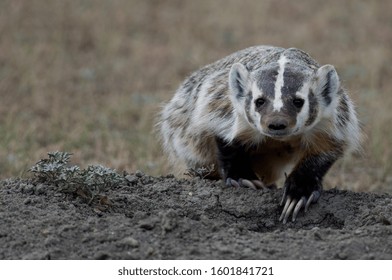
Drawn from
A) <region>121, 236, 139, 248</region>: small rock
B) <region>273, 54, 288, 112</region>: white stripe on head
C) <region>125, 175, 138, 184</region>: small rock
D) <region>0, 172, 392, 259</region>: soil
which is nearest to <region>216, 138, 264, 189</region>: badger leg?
<region>0, 172, 392, 259</region>: soil

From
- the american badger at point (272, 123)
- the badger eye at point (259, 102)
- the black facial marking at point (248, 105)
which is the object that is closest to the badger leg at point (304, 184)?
the american badger at point (272, 123)

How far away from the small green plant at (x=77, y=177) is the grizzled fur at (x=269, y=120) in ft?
2.75

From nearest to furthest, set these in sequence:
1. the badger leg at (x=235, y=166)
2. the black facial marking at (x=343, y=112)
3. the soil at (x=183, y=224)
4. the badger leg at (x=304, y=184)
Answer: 1. the soil at (x=183, y=224)
2. the badger leg at (x=304, y=184)
3. the black facial marking at (x=343, y=112)
4. the badger leg at (x=235, y=166)

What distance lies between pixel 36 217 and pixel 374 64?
24.0ft

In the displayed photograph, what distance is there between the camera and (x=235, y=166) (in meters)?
5.31

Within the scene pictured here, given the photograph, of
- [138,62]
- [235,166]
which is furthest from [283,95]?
[138,62]

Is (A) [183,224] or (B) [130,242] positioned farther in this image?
(A) [183,224]

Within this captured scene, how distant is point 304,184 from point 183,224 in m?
1.01

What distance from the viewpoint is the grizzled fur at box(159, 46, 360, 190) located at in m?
4.61

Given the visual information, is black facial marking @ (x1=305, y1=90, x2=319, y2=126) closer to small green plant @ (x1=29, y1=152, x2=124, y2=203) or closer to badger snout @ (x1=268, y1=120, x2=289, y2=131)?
badger snout @ (x1=268, y1=120, x2=289, y2=131)

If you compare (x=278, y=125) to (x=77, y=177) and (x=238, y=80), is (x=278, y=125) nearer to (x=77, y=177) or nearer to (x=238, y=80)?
(x=238, y=80)

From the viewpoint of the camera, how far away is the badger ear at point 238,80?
495 cm

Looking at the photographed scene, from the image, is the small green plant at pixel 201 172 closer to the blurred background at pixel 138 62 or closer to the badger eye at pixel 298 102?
the badger eye at pixel 298 102

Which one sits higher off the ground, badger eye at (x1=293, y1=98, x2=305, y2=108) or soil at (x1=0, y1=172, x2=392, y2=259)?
badger eye at (x1=293, y1=98, x2=305, y2=108)
